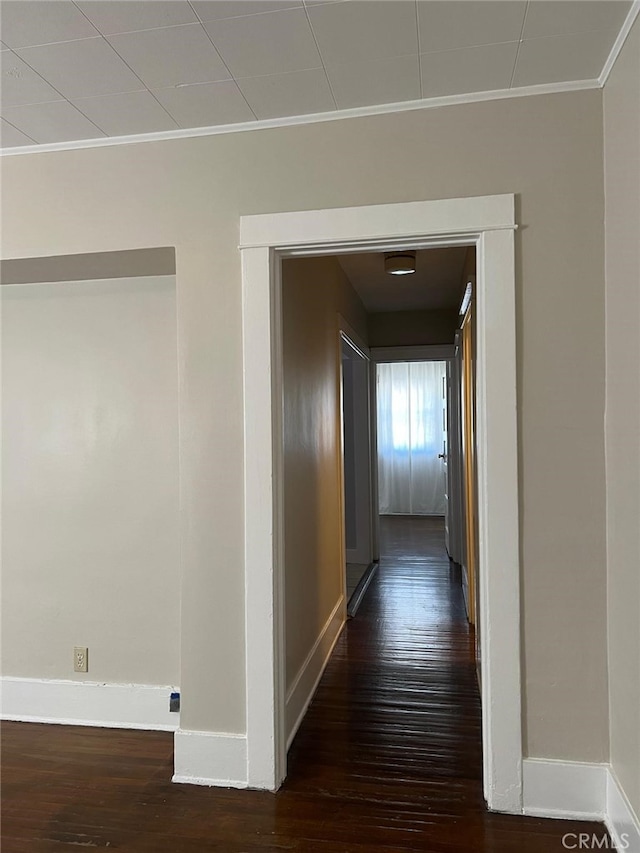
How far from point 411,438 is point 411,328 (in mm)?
3084

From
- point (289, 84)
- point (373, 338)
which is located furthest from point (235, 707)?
point (373, 338)

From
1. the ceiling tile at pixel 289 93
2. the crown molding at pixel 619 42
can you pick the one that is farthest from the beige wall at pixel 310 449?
the crown molding at pixel 619 42

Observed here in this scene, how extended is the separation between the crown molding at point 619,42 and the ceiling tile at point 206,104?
46.0 inches

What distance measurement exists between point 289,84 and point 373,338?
3.98 meters

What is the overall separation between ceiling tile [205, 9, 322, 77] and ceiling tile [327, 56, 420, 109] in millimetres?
107

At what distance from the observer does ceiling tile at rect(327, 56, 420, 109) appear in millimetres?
1853

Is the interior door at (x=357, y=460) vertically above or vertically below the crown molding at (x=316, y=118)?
below

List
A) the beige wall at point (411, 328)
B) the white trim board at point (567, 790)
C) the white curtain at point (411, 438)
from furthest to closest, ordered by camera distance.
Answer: the white curtain at point (411, 438) → the beige wall at point (411, 328) → the white trim board at point (567, 790)

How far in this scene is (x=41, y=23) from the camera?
164 cm

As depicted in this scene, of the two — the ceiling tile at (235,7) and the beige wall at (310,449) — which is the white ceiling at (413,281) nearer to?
the beige wall at (310,449)

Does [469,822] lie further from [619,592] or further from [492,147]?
[492,147]

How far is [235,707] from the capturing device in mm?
2207

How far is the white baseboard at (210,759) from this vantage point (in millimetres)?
2182

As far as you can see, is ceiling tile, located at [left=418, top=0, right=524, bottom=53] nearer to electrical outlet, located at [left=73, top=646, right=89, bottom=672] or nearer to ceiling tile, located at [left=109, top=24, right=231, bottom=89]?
ceiling tile, located at [left=109, top=24, right=231, bottom=89]
